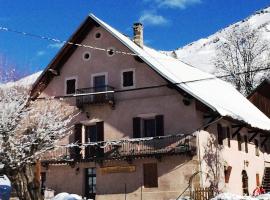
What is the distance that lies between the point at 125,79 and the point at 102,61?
2.15 meters

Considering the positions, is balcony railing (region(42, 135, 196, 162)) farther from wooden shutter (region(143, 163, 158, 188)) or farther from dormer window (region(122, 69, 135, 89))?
dormer window (region(122, 69, 135, 89))

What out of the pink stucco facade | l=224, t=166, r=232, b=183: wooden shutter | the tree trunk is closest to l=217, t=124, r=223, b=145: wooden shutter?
the pink stucco facade

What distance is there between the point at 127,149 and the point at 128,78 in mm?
4558

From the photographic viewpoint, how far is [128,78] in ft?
101

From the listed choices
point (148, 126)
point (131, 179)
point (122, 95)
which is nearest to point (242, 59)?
point (122, 95)

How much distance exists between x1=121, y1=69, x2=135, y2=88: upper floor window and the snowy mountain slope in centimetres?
8128

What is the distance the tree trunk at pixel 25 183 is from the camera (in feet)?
62.1

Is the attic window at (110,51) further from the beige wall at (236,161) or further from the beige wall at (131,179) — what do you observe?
the beige wall at (236,161)

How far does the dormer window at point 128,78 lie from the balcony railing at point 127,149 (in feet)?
11.9

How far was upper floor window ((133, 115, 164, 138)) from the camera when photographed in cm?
2905

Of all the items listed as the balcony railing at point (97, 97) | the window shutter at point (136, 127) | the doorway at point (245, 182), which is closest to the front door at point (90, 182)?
the window shutter at point (136, 127)

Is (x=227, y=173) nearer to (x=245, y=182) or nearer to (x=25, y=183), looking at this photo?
(x=245, y=182)

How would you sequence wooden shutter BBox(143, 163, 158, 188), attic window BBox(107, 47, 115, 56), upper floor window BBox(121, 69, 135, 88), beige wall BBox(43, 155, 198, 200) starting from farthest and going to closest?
attic window BBox(107, 47, 115, 56)
upper floor window BBox(121, 69, 135, 88)
wooden shutter BBox(143, 163, 158, 188)
beige wall BBox(43, 155, 198, 200)

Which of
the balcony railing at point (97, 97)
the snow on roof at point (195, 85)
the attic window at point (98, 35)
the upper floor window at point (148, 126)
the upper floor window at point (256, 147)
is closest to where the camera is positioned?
the snow on roof at point (195, 85)
